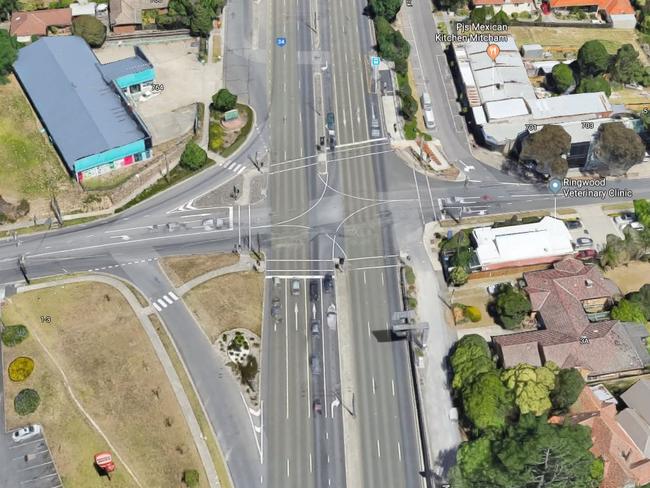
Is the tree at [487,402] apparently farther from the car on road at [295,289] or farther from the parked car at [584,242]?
the parked car at [584,242]

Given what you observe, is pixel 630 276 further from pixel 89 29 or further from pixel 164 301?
pixel 89 29

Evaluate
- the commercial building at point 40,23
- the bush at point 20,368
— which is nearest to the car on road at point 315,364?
the bush at point 20,368

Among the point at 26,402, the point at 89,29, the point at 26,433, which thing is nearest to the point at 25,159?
the point at 89,29

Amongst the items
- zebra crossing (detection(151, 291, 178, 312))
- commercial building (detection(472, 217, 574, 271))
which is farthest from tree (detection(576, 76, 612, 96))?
zebra crossing (detection(151, 291, 178, 312))

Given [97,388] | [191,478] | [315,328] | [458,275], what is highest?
[458,275]

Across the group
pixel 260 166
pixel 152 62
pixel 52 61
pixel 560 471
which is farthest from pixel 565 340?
pixel 52 61
